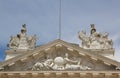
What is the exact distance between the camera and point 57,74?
2102cm

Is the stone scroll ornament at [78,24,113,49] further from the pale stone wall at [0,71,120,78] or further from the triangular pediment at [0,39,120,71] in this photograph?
the pale stone wall at [0,71,120,78]

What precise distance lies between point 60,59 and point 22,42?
404cm

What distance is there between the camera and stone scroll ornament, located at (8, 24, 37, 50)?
24750 mm

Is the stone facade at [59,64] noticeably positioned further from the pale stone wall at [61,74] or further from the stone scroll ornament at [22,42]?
the stone scroll ornament at [22,42]

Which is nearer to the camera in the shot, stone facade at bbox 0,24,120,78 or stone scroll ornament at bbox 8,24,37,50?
stone facade at bbox 0,24,120,78

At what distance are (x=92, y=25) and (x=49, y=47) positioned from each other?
166 inches

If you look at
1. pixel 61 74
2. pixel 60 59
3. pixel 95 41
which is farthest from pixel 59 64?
pixel 95 41

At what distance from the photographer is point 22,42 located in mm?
25016

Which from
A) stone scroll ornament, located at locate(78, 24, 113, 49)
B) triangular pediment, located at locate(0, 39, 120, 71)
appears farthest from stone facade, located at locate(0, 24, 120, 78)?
stone scroll ornament, located at locate(78, 24, 113, 49)

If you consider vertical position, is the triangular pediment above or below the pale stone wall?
above

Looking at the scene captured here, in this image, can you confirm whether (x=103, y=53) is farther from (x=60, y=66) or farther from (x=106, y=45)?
(x=60, y=66)

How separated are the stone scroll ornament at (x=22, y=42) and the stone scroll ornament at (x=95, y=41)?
9.84 ft

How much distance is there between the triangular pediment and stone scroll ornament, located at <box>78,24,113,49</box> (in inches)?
88.9

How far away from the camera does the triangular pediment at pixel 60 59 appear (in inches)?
847
